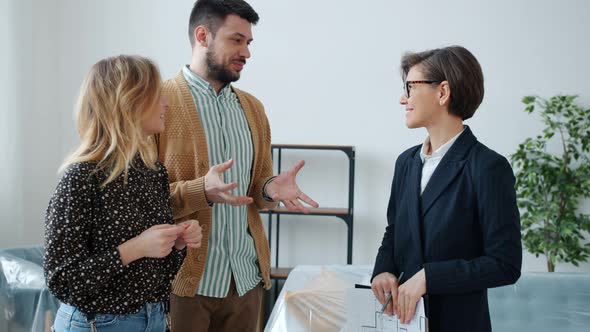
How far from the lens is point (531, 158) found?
429 centimetres

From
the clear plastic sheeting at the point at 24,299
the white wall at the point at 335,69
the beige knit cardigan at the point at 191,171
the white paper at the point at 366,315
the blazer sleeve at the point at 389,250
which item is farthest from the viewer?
the white wall at the point at 335,69

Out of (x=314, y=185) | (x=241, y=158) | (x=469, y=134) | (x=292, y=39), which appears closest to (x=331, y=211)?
(x=314, y=185)

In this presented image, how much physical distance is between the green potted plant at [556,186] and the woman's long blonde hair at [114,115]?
322cm

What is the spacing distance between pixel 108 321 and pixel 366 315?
590 mm

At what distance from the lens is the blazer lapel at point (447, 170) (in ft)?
4.79

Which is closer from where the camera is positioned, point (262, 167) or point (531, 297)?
point (262, 167)

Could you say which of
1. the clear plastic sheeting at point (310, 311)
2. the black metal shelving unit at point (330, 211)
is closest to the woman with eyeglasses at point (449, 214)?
the clear plastic sheeting at point (310, 311)

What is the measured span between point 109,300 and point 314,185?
3.23 meters

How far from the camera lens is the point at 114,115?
1.43m

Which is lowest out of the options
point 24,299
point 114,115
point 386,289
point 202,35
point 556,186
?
point 24,299

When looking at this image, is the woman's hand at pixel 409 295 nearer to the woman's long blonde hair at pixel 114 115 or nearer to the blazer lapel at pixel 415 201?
the blazer lapel at pixel 415 201

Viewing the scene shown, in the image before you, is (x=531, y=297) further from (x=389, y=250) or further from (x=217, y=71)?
(x=217, y=71)

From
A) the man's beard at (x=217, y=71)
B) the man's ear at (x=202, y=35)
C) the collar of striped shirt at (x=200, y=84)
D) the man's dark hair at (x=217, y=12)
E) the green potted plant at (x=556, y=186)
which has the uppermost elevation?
the man's dark hair at (x=217, y=12)

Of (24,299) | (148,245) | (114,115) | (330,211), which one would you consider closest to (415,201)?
(148,245)
